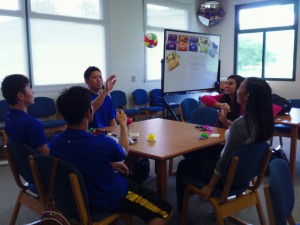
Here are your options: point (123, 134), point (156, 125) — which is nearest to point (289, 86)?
point (156, 125)

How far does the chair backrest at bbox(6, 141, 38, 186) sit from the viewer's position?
5.60 feet

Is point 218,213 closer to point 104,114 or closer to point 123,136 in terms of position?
point 123,136

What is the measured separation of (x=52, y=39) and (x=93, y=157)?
12.8ft

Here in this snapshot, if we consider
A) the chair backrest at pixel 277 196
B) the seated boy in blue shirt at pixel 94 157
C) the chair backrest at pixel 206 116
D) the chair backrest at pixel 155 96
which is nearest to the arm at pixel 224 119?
the chair backrest at pixel 206 116

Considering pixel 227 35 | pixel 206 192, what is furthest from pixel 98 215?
pixel 227 35

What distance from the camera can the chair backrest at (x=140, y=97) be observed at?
584 centimetres

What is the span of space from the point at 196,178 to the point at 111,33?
4.10 m

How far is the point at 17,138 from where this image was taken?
6.16ft

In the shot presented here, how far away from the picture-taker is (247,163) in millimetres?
1797

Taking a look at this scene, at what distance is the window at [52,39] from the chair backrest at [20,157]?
9.66 feet

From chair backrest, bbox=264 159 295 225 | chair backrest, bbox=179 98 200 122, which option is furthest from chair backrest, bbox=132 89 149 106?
chair backrest, bbox=264 159 295 225

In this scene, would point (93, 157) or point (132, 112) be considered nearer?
point (93, 157)

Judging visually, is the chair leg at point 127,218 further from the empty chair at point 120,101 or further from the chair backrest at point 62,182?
the empty chair at point 120,101

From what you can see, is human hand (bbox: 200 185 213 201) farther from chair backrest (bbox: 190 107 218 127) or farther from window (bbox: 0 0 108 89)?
window (bbox: 0 0 108 89)
